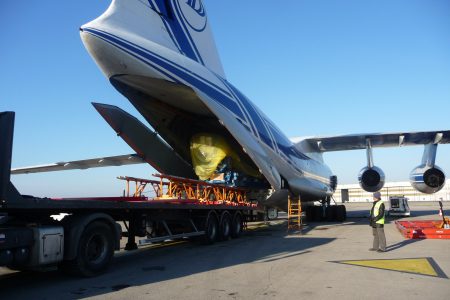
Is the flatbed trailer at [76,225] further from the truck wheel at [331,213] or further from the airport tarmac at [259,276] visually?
the truck wheel at [331,213]

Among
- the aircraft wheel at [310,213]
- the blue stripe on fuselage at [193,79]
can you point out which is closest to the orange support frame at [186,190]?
the blue stripe on fuselage at [193,79]

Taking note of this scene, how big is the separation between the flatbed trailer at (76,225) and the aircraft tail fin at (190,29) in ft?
12.0

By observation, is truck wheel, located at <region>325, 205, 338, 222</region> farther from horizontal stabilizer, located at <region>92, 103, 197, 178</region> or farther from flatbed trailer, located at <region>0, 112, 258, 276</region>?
flatbed trailer, located at <region>0, 112, 258, 276</region>

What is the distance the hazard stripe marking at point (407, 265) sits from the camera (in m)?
6.66

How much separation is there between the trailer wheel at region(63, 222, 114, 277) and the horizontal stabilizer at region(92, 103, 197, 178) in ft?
14.6

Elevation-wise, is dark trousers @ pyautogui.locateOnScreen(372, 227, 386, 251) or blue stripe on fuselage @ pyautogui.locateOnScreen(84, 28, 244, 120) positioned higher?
blue stripe on fuselage @ pyautogui.locateOnScreen(84, 28, 244, 120)

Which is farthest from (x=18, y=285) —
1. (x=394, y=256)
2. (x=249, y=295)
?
(x=394, y=256)

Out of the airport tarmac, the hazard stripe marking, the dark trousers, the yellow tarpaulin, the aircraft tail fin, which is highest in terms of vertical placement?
the aircraft tail fin

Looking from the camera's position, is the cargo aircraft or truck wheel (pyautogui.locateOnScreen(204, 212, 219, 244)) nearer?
the cargo aircraft

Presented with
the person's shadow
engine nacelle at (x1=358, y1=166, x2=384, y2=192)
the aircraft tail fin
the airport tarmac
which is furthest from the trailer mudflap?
engine nacelle at (x1=358, y1=166, x2=384, y2=192)

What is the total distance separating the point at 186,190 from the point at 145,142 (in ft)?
7.25

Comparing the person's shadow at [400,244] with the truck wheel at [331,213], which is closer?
the person's shadow at [400,244]

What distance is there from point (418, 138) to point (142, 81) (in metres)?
14.6

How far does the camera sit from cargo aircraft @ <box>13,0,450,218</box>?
871cm
